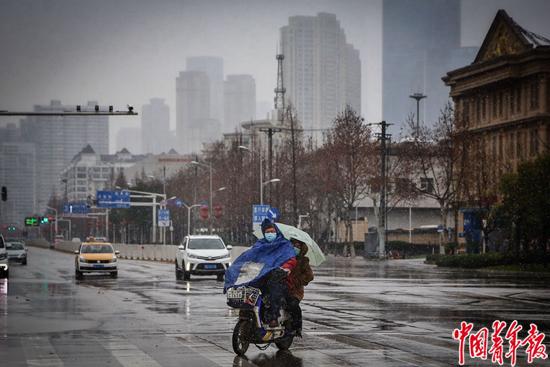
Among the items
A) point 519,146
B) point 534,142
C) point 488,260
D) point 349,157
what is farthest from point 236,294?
point 349,157

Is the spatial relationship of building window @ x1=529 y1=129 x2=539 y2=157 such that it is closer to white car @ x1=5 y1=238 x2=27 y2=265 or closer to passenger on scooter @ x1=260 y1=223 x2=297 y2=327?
white car @ x1=5 y1=238 x2=27 y2=265

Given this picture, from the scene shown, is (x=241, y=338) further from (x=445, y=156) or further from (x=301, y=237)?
(x=445, y=156)

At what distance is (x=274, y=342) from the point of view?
16984 mm

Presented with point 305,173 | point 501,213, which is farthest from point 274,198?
point 501,213

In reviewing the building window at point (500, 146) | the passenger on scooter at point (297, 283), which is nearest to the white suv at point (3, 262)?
the passenger on scooter at point (297, 283)

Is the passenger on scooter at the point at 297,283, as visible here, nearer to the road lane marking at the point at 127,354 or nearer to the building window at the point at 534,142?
the road lane marking at the point at 127,354

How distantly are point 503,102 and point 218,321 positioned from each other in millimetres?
67973

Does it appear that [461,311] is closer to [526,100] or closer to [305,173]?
[526,100]

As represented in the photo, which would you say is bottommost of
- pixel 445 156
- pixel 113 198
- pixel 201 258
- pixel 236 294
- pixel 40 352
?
pixel 40 352

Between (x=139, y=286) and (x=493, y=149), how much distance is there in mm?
55520

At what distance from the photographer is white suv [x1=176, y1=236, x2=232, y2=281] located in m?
43.5

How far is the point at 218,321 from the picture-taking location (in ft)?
75.2

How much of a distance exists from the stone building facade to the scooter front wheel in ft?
190

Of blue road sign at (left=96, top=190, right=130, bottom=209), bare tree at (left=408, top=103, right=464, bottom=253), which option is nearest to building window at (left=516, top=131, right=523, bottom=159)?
bare tree at (left=408, top=103, right=464, bottom=253)
